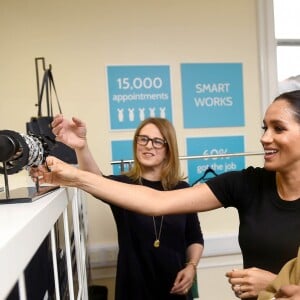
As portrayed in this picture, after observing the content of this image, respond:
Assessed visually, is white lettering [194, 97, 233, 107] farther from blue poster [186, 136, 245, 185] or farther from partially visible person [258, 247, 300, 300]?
partially visible person [258, 247, 300, 300]

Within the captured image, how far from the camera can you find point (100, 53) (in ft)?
5.95

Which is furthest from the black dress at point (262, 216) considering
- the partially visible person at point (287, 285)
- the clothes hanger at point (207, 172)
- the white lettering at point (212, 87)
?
the white lettering at point (212, 87)

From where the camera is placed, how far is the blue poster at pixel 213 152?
6.42 ft

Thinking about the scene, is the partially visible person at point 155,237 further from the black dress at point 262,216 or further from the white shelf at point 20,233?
the white shelf at point 20,233

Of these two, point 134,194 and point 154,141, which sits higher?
point 154,141

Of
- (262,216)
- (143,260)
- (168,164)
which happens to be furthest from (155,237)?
(262,216)

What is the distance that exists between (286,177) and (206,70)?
111 cm

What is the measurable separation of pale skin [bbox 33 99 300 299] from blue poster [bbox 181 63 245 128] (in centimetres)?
92

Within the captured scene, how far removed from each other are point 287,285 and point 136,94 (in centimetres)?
137

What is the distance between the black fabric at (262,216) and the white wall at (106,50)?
0.89 m

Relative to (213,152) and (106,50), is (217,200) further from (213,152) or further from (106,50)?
(106,50)

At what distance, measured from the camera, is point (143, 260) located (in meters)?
1.28

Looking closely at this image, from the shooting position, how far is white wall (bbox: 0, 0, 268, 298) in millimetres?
1730

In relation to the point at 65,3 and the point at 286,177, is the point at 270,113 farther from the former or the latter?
the point at 65,3
